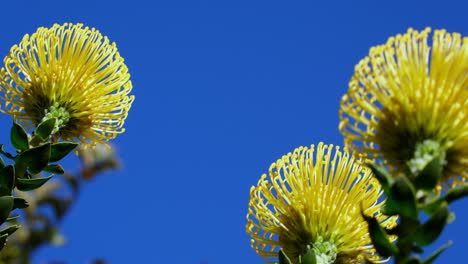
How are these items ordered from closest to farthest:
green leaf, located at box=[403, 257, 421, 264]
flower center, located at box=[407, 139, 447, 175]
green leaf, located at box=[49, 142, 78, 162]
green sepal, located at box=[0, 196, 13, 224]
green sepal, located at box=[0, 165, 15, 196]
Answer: green leaf, located at box=[403, 257, 421, 264]
flower center, located at box=[407, 139, 447, 175]
green sepal, located at box=[0, 196, 13, 224]
green sepal, located at box=[0, 165, 15, 196]
green leaf, located at box=[49, 142, 78, 162]

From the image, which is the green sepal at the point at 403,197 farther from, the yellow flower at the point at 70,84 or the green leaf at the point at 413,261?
the yellow flower at the point at 70,84

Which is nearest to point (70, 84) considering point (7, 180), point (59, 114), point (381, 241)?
point (59, 114)

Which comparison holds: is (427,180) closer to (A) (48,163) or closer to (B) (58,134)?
(A) (48,163)

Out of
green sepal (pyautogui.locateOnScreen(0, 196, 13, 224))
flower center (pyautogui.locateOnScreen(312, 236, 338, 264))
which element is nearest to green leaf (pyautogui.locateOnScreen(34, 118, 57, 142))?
green sepal (pyautogui.locateOnScreen(0, 196, 13, 224))

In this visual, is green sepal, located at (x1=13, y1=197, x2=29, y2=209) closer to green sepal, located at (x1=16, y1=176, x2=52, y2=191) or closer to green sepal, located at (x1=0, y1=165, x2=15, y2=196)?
green sepal, located at (x1=16, y1=176, x2=52, y2=191)

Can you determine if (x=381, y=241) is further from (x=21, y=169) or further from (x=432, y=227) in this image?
(x=21, y=169)

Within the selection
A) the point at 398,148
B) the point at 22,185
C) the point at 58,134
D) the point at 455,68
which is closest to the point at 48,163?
the point at 22,185
